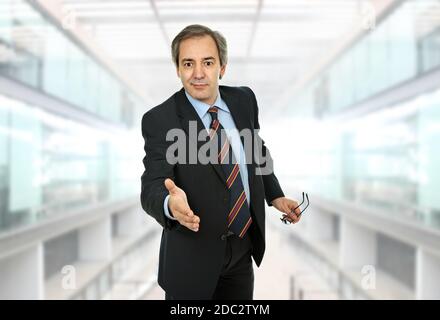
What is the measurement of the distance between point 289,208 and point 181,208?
0.42 meters

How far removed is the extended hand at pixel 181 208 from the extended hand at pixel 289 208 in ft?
1.27

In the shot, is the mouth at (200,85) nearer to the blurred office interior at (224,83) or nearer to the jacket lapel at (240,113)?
the jacket lapel at (240,113)

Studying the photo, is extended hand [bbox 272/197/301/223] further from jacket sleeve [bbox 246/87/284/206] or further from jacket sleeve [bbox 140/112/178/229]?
jacket sleeve [bbox 140/112/178/229]

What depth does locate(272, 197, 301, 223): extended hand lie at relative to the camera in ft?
4.93

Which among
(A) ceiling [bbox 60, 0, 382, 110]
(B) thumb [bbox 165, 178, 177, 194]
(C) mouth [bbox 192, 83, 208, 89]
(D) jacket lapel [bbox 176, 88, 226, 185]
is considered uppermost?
(A) ceiling [bbox 60, 0, 382, 110]

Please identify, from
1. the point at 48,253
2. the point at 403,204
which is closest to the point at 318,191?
the point at 403,204

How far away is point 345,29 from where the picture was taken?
6660 mm

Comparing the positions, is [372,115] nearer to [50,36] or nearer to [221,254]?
[50,36]

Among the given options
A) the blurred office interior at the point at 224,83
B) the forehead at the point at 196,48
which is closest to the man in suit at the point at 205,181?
the forehead at the point at 196,48

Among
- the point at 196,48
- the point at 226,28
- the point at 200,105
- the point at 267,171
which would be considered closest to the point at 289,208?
the point at 267,171

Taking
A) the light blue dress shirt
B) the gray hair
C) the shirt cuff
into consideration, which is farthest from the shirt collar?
the shirt cuff

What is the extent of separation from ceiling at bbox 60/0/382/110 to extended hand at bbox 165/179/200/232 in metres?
3.11
